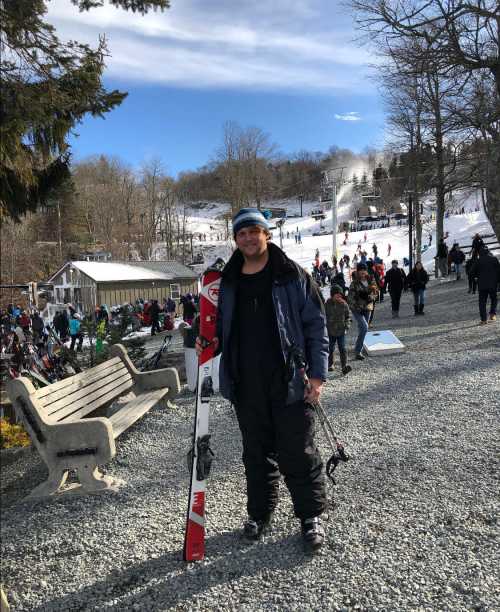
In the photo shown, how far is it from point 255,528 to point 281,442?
0.66 meters

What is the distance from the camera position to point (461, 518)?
3047 mm

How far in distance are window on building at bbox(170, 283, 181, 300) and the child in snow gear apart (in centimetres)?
3389

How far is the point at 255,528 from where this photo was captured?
2.97m

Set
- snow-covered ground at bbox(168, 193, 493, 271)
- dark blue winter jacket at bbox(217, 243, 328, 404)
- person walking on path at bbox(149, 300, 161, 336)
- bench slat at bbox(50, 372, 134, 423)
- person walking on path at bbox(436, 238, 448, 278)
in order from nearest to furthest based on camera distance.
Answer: dark blue winter jacket at bbox(217, 243, 328, 404) → bench slat at bbox(50, 372, 134, 423) → person walking on path at bbox(149, 300, 161, 336) → person walking on path at bbox(436, 238, 448, 278) → snow-covered ground at bbox(168, 193, 493, 271)

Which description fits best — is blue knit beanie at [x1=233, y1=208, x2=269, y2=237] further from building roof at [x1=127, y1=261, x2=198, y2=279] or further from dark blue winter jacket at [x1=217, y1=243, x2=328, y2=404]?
building roof at [x1=127, y1=261, x2=198, y2=279]

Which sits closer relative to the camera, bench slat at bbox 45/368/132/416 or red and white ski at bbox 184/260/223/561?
red and white ski at bbox 184/260/223/561

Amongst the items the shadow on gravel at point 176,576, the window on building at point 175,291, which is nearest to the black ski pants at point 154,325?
the window on building at point 175,291

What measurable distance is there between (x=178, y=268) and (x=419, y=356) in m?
31.7

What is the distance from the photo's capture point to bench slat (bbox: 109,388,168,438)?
4582 millimetres

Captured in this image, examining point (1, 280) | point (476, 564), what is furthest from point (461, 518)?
point (1, 280)

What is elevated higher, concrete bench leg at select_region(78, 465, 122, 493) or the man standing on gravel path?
the man standing on gravel path

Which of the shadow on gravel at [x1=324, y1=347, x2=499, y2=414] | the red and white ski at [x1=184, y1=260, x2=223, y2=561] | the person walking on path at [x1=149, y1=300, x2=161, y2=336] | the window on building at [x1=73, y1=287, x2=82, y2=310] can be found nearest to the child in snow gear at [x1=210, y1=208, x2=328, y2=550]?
the red and white ski at [x1=184, y1=260, x2=223, y2=561]

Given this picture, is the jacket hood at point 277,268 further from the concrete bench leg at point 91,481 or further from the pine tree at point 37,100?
the pine tree at point 37,100

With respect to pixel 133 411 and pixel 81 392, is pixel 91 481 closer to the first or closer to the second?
pixel 81 392
